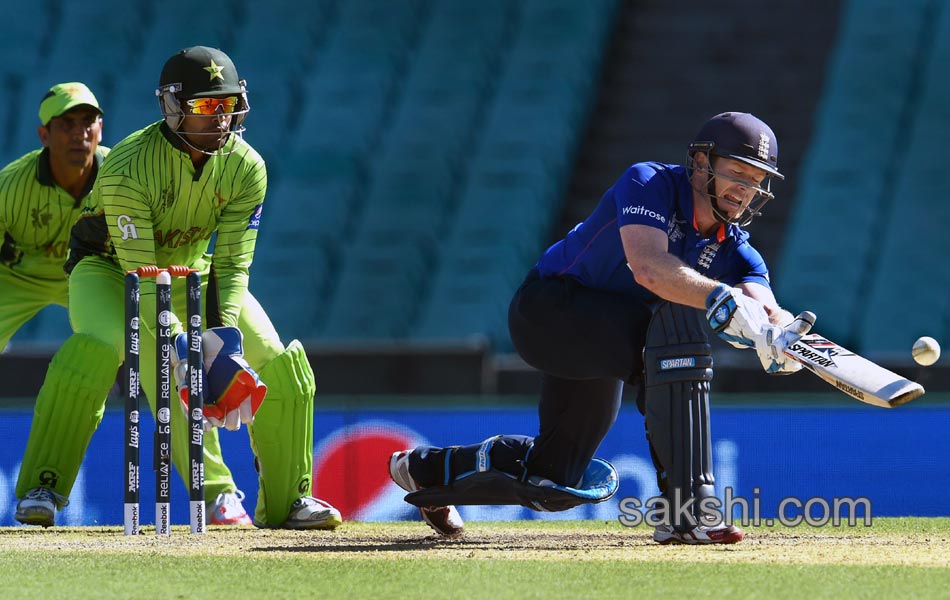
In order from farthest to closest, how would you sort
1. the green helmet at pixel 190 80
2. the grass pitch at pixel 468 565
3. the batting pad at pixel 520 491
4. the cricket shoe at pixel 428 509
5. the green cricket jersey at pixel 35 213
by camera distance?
1. the green cricket jersey at pixel 35 213
2. the green helmet at pixel 190 80
3. the cricket shoe at pixel 428 509
4. the batting pad at pixel 520 491
5. the grass pitch at pixel 468 565

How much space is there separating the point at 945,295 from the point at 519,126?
12.6 feet

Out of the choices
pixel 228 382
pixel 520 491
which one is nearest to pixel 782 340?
pixel 520 491

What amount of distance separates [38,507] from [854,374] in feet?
9.40

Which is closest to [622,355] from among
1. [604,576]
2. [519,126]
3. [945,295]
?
[604,576]

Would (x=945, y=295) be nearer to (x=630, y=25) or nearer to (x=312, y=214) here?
(x=630, y=25)

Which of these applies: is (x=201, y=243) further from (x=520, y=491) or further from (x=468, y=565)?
(x=468, y=565)

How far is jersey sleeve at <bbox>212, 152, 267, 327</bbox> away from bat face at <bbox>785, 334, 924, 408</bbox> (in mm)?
2072

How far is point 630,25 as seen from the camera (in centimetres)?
1390

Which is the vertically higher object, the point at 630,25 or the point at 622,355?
the point at 630,25

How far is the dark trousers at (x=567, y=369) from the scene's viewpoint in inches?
187

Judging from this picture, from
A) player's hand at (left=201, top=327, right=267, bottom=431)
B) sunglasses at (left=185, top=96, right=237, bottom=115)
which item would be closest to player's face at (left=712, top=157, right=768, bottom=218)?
player's hand at (left=201, top=327, right=267, bottom=431)

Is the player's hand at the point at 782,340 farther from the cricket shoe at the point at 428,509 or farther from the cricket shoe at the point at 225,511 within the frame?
the cricket shoe at the point at 225,511

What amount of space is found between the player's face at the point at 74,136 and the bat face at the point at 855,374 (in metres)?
3.20

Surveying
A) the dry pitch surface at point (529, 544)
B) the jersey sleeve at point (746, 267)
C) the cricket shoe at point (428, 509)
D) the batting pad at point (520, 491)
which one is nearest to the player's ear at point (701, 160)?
the jersey sleeve at point (746, 267)
